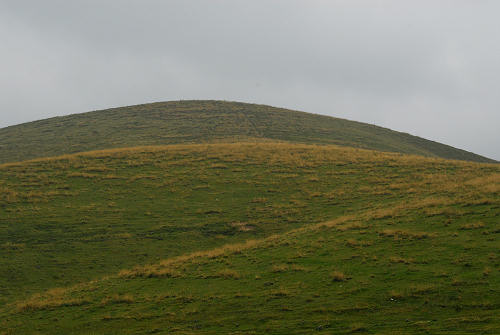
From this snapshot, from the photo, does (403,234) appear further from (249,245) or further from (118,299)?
(118,299)

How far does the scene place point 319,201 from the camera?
34.3 m

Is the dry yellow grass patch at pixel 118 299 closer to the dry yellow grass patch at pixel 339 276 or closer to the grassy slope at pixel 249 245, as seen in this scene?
the grassy slope at pixel 249 245

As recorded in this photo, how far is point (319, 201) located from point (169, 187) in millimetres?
12984

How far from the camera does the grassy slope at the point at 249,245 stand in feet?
48.6

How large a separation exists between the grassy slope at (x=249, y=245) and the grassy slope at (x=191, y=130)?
24.9 meters

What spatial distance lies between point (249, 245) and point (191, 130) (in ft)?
179

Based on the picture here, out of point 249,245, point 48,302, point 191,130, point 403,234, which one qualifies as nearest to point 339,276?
point 403,234

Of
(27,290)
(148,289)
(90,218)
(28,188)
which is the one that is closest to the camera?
(148,289)

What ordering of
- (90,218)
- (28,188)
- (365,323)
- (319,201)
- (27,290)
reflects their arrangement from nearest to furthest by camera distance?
(365,323), (27,290), (90,218), (319,201), (28,188)

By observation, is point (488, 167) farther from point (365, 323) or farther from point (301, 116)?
point (301, 116)

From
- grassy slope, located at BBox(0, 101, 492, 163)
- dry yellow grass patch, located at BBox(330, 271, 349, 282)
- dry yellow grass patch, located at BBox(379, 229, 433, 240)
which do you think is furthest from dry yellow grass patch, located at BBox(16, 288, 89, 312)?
grassy slope, located at BBox(0, 101, 492, 163)

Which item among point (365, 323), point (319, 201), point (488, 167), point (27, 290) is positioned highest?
point (488, 167)

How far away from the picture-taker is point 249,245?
24750mm

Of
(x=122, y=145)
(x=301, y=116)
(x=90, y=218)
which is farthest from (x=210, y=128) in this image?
(x=90, y=218)
